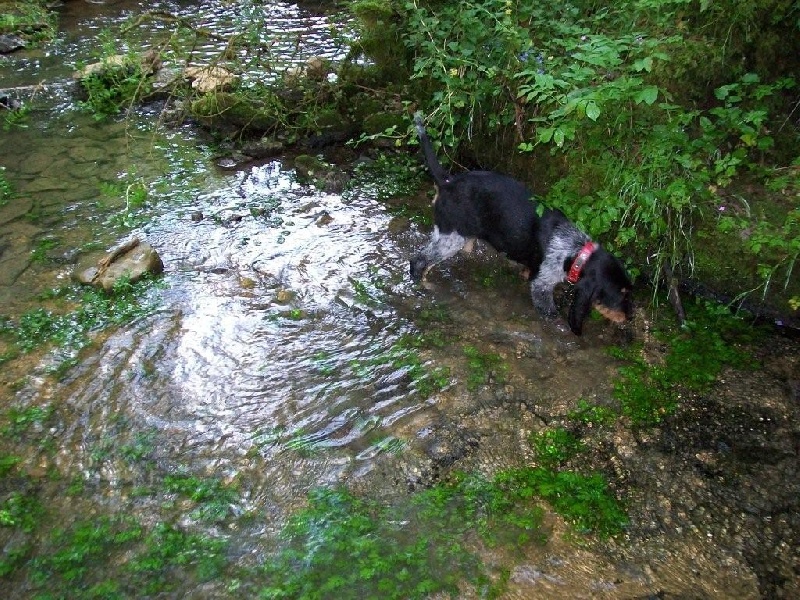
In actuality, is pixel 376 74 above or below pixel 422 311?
above

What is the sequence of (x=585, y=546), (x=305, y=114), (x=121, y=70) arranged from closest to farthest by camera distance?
(x=585, y=546), (x=305, y=114), (x=121, y=70)

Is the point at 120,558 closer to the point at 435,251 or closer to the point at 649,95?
the point at 435,251

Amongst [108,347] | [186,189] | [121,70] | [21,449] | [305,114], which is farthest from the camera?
[121,70]

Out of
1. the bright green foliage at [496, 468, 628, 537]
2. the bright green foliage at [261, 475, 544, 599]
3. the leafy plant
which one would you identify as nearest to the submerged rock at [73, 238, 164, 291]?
the bright green foliage at [261, 475, 544, 599]

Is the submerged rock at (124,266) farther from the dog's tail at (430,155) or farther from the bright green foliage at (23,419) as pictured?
the dog's tail at (430,155)

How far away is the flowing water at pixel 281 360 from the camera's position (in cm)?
335

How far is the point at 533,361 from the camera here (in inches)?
177

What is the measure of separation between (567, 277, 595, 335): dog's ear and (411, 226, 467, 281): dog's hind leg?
1223 mm

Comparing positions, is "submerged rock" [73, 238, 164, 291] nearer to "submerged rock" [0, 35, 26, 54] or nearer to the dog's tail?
the dog's tail

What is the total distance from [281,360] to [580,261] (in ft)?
8.43

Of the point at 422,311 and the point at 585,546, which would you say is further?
the point at 422,311

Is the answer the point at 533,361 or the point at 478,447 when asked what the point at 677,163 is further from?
the point at 478,447

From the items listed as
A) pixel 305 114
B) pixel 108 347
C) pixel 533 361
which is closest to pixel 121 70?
pixel 305 114

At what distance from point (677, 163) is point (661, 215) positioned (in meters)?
0.43
